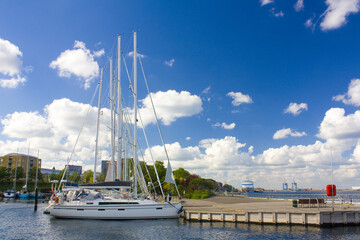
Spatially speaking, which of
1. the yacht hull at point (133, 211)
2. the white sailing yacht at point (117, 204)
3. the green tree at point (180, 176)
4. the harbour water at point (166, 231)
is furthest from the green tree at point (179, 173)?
the harbour water at point (166, 231)

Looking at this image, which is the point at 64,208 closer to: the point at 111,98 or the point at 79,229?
the point at 79,229

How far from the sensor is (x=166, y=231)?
2914cm

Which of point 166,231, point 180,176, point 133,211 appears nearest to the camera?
point 166,231

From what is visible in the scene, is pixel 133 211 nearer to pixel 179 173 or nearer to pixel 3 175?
pixel 179 173

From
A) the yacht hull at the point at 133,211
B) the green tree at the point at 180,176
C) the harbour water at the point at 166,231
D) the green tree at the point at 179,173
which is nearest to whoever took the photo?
the harbour water at the point at 166,231

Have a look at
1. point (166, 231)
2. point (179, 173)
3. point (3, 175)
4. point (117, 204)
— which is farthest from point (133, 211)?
point (3, 175)

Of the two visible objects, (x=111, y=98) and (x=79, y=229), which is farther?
(x=111, y=98)

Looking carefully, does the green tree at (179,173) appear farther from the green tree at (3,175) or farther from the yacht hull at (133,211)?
the green tree at (3,175)

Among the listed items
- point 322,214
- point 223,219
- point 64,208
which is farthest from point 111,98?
point 322,214

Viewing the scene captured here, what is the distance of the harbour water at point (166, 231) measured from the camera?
26.1 m

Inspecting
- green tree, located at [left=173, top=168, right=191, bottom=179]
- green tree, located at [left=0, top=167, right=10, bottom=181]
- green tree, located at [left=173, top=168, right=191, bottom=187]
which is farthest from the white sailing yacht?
green tree, located at [left=0, top=167, right=10, bottom=181]

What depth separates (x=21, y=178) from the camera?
14612 centimetres

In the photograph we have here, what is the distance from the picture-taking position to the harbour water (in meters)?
26.1

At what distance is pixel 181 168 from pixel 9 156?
112490 millimetres
